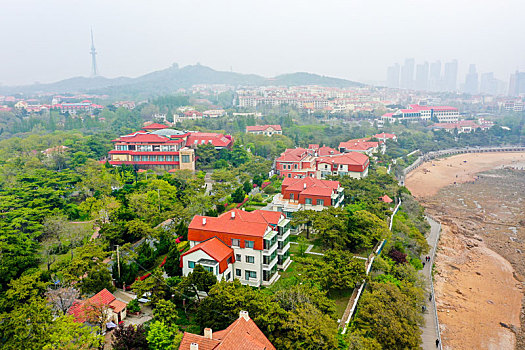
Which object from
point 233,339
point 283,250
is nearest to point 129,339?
A: point 233,339

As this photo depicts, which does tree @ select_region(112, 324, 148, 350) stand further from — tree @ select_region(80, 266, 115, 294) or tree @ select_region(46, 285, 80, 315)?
tree @ select_region(80, 266, 115, 294)

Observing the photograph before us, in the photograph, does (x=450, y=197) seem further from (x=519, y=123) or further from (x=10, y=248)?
(x=519, y=123)

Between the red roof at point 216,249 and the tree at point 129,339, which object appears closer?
the tree at point 129,339

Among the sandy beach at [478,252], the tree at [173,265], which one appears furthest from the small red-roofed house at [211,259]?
the sandy beach at [478,252]

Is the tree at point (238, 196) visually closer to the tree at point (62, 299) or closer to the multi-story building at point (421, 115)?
the tree at point (62, 299)

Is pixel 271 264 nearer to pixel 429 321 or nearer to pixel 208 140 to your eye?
pixel 429 321

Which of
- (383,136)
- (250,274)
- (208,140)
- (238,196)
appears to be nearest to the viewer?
(250,274)

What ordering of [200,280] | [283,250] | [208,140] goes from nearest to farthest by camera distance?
[200,280]
[283,250]
[208,140]
